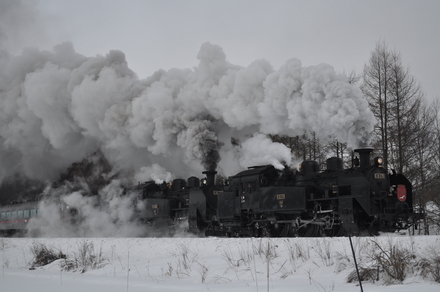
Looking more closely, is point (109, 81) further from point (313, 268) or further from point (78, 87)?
point (313, 268)

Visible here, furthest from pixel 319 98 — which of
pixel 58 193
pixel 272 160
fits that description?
pixel 58 193

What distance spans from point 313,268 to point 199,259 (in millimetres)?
3815

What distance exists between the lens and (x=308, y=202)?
16359 millimetres

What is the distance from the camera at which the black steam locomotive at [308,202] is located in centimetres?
1479

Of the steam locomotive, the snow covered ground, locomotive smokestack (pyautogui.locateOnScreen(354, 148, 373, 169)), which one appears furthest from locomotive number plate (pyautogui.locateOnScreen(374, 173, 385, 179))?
the snow covered ground

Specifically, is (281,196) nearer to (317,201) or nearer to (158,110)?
(317,201)

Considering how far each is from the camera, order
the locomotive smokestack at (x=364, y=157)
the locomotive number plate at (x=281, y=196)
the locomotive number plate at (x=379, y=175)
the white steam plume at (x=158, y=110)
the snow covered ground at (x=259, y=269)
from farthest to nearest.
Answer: the white steam plume at (x=158, y=110) < the locomotive number plate at (x=281, y=196) < the locomotive smokestack at (x=364, y=157) < the locomotive number plate at (x=379, y=175) < the snow covered ground at (x=259, y=269)

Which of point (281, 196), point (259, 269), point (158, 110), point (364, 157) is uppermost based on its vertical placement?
point (158, 110)

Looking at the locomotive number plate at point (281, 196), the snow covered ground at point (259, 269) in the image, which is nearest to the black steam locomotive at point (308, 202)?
the locomotive number plate at point (281, 196)

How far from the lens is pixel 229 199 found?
19375mm

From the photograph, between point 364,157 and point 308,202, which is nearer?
point 364,157

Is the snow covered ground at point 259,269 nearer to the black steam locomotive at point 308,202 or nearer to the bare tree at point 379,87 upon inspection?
the black steam locomotive at point 308,202

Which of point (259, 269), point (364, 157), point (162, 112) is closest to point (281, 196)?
point (364, 157)

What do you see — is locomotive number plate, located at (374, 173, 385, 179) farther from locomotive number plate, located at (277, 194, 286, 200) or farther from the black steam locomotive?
locomotive number plate, located at (277, 194, 286, 200)
